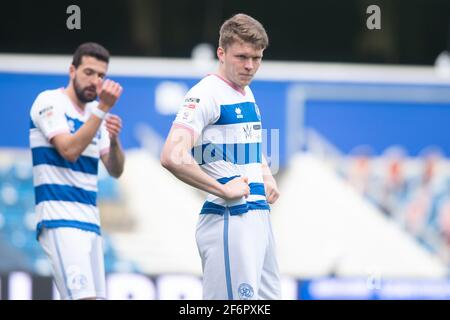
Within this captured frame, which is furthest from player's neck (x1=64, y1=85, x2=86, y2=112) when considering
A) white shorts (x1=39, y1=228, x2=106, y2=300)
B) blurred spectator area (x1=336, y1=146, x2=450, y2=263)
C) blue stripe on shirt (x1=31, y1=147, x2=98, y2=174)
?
blurred spectator area (x1=336, y1=146, x2=450, y2=263)

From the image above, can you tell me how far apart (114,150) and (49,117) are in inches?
17.8

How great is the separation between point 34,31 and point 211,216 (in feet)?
17.7

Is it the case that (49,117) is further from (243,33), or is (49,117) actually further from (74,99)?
(243,33)

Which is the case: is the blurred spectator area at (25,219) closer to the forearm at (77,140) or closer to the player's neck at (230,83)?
the forearm at (77,140)

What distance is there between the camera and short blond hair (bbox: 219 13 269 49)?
20.0ft

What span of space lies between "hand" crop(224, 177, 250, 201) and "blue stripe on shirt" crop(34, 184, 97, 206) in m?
1.31

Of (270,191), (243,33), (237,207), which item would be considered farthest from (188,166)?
(243,33)

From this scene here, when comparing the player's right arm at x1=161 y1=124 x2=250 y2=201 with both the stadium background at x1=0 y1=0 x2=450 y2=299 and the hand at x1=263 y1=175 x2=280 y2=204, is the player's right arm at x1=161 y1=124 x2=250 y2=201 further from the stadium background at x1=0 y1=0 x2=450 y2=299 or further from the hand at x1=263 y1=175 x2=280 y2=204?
the stadium background at x1=0 y1=0 x2=450 y2=299

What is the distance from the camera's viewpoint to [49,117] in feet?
22.9

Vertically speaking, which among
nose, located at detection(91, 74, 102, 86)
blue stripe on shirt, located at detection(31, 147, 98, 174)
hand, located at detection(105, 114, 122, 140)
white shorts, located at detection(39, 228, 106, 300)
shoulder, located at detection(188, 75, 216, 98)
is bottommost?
white shorts, located at detection(39, 228, 106, 300)

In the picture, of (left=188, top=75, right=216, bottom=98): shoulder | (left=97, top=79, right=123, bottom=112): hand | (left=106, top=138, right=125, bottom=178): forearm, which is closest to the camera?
(left=188, top=75, right=216, bottom=98): shoulder

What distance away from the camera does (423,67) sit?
11445 mm

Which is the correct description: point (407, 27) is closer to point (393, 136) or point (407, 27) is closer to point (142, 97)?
point (393, 136)

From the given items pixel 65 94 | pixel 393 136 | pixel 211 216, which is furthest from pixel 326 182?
pixel 211 216
